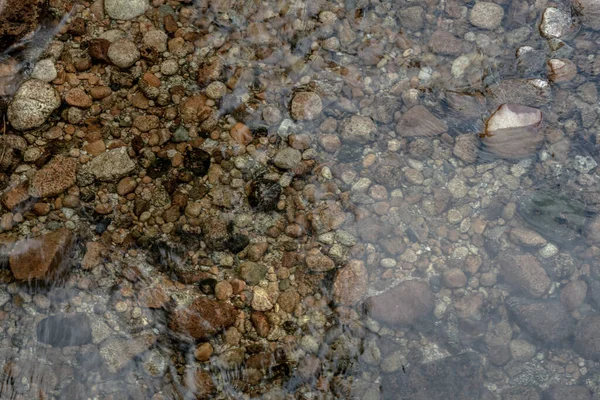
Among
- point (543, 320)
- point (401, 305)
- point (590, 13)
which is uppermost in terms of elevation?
point (590, 13)

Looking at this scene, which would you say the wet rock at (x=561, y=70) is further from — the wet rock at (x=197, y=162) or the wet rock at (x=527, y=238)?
the wet rock at (x=197, y=162)

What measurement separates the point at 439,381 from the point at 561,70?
94.9 inches

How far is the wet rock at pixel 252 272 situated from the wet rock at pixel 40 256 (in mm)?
1131

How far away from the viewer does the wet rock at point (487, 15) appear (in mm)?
3795

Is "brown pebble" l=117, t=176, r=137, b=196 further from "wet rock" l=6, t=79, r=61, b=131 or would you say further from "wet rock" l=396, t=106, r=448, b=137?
"wet rock" l=396, t=106, r=448, b=137

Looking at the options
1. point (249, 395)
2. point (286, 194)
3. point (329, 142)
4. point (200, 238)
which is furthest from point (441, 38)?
point (249, 395)

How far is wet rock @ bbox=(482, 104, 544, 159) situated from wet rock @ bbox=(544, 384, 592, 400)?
5.23 feet

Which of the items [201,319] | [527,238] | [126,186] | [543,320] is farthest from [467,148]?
[126,186]

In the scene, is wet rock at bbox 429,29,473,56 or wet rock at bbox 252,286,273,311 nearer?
wet rock at bbox 252,286,273,311

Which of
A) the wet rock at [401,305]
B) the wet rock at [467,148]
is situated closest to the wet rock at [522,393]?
the wet rock at [401,305]

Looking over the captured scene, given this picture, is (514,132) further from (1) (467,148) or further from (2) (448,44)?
(2) (448,44)

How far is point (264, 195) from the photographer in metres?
3.42

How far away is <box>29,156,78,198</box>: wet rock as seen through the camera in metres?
3.29

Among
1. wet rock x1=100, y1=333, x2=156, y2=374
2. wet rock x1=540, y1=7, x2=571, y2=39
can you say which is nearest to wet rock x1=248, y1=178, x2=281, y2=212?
wet rock x1=100, y1=333, x2=156, y2=374
